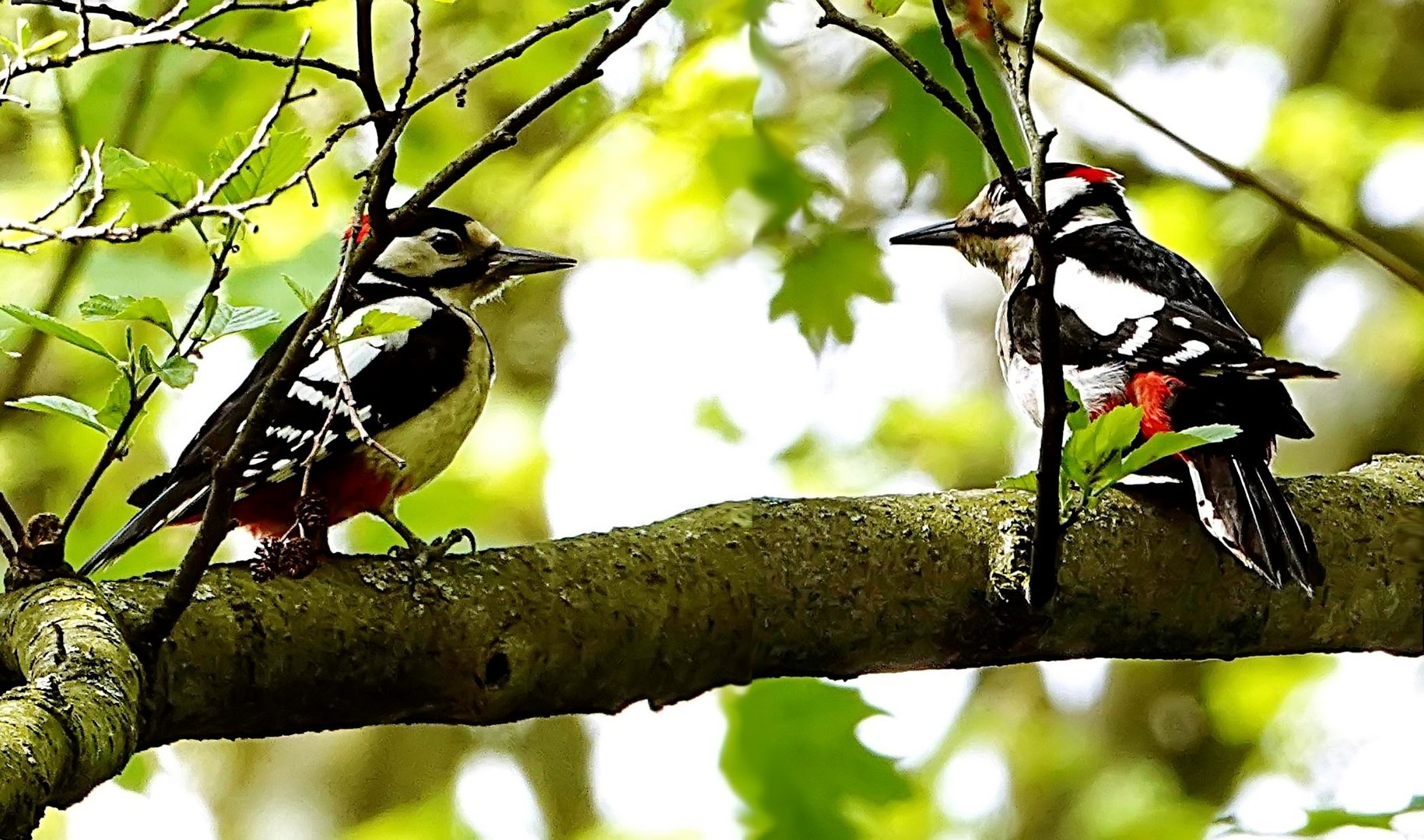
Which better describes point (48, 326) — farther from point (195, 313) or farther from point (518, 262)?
point (518, 262)

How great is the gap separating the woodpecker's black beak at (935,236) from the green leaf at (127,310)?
8.34 ft

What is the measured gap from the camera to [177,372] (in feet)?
5.13

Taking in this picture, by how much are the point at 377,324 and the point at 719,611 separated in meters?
0.77

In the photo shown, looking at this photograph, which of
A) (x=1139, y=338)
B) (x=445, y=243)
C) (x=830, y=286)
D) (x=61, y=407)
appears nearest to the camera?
(x=61, y=407)

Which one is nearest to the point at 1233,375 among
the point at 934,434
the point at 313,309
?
the point at 313,309

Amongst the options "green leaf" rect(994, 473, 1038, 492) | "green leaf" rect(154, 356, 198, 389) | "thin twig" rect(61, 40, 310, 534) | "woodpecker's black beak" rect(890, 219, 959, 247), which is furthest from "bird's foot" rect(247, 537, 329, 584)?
"woodpecker's black beak" rect(890, 219, 959, 247)

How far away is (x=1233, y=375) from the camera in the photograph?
109 inches

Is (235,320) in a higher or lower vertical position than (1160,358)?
lower

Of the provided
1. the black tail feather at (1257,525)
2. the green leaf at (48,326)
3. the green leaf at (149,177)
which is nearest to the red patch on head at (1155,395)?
the black tail feather at (1257,525)

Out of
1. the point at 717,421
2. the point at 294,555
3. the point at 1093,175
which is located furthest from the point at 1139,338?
the point at 717,421

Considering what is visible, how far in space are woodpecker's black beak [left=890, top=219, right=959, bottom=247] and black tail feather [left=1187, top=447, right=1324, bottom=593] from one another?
1465 millimetres

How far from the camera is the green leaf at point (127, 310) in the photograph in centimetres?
152

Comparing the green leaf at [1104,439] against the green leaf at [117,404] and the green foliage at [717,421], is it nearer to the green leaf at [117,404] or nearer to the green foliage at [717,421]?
the green leaf at [117,404]

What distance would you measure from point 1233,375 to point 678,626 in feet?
4.20
